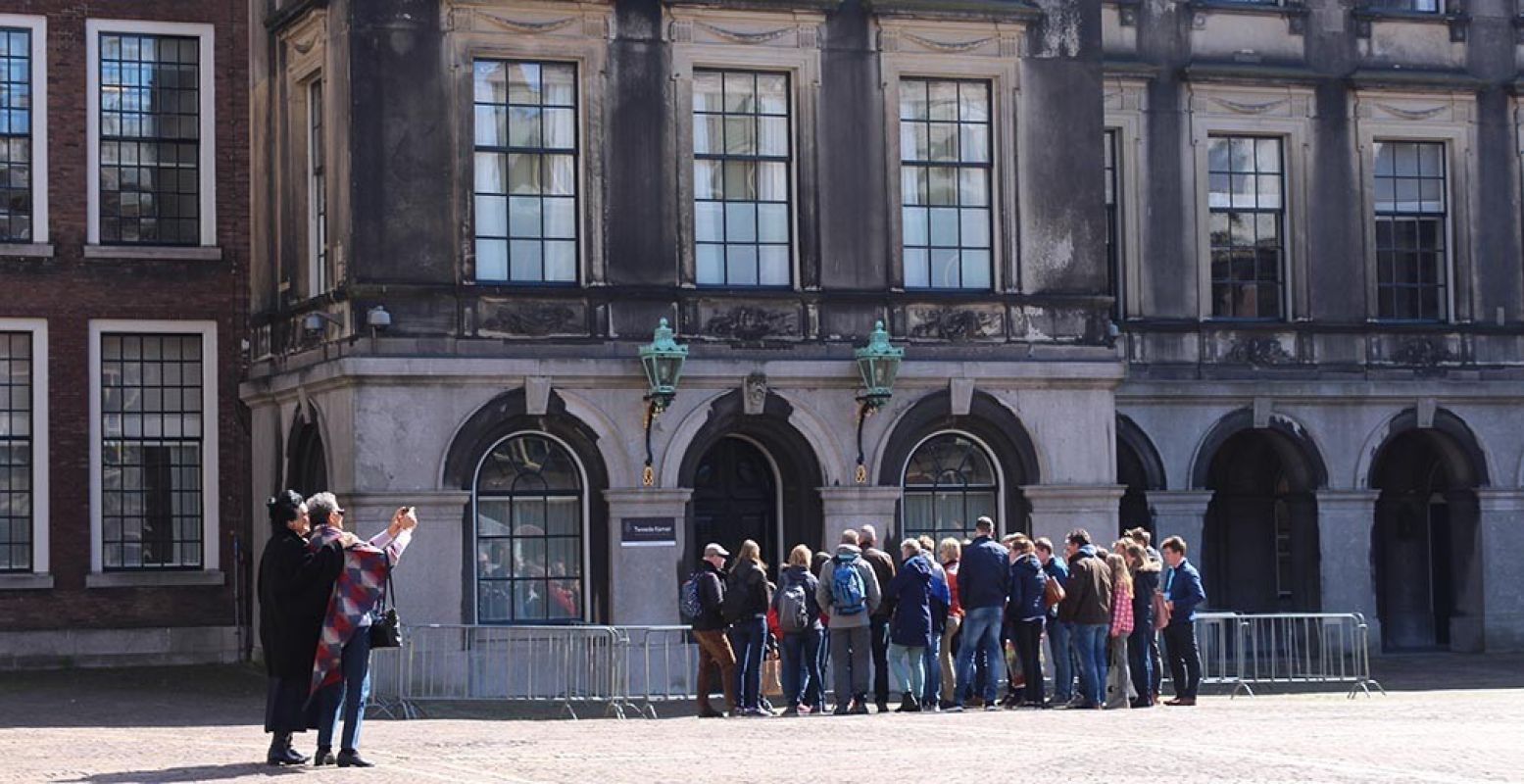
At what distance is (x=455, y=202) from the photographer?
96.2 ft

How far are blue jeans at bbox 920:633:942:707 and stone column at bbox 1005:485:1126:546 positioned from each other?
16.4ft

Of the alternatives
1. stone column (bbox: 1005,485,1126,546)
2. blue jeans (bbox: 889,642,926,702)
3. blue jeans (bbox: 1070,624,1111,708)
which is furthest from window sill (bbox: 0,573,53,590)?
blue jeans (bbox: 1070,624,1111,708)

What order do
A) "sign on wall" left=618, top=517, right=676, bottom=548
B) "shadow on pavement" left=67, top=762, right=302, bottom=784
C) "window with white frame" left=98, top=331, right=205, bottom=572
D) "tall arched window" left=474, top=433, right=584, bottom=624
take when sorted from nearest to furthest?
"shadow on pavement" left=67, top=762, right=302, bottom=784
"tall arched window" left=474, top=433, right=584, bottom=624
"sign on wall" left=618, top=517, right=676, bottom=548
"window with white frame" left=98, top=331, right=205, bottom=572

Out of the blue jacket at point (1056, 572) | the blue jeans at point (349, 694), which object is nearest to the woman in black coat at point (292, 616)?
the blue jeans at point (349, 694)

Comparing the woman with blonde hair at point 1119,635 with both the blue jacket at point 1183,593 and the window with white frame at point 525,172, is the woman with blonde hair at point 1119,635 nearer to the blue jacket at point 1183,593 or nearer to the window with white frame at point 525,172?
the blue jacket at point 1183,593

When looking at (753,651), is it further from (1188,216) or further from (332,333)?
(1188,216)

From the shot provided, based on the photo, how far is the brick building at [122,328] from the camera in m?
33.6

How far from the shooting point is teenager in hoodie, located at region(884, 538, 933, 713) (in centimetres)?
2627

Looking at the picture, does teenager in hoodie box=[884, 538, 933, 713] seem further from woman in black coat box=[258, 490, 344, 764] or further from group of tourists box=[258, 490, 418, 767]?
woman in black coat box=[258, 490, 344, 764]

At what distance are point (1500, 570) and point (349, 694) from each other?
2308 centimetres

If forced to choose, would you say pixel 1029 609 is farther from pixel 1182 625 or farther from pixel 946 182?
pixel 946 182

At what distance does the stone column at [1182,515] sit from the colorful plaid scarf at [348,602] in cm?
1971

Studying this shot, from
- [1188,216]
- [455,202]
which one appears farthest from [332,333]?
[1188,216]

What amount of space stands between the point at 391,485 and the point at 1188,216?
1333cm
